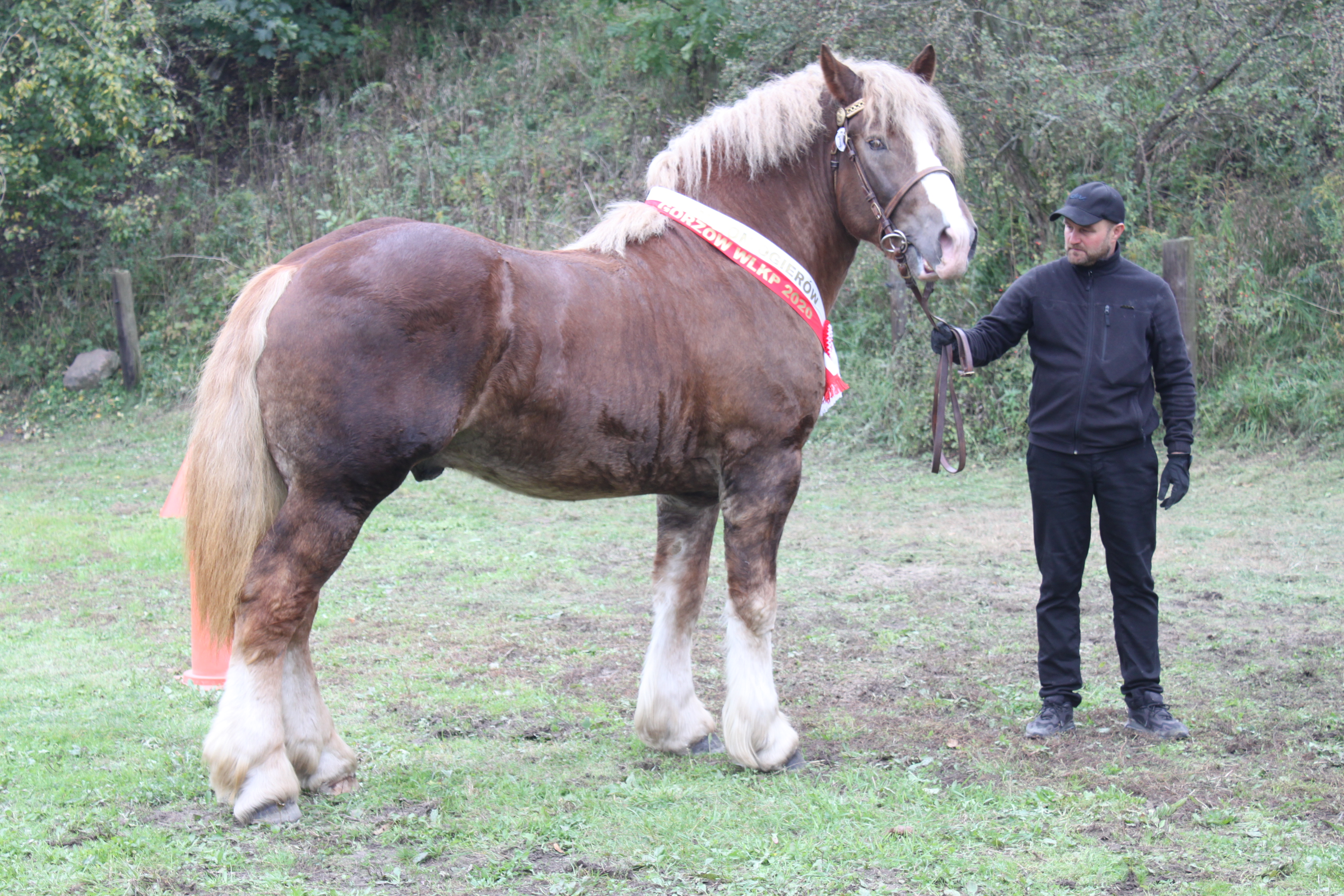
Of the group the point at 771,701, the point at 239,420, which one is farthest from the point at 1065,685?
the point at 239,420

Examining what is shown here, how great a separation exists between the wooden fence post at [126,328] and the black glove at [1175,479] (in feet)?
42.9

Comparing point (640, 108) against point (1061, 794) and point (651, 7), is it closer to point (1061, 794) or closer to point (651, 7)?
point (651, 7)

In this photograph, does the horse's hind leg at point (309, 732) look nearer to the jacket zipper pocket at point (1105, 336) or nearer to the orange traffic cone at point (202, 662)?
the orange traffic cone at point (202, 662)

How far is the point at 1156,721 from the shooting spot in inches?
162

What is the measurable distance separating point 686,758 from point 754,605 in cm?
69

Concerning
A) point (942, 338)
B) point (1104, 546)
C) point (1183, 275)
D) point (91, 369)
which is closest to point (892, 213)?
point (942, 338)

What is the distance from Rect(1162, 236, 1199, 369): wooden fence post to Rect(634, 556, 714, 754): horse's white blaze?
7343 millimetres

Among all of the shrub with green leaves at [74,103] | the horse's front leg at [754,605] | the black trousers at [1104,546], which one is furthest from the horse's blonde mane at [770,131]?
the shrub with green leaves at [74,103]

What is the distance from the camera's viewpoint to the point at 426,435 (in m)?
3.24

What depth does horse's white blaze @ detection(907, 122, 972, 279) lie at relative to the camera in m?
3.68

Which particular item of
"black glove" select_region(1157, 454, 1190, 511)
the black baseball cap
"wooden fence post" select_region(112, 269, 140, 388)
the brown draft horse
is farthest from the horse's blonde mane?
"wooden fence post" select_region(112, 269, 140, 388)

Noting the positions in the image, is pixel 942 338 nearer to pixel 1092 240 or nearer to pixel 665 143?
pixel 1092 240

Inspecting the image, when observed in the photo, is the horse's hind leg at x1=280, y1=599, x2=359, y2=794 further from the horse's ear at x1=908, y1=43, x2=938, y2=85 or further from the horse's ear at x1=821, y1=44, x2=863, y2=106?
the horse's ear at x1=908, y1=43, x2=938, y2=85

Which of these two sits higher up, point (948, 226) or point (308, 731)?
point (948, 226)
